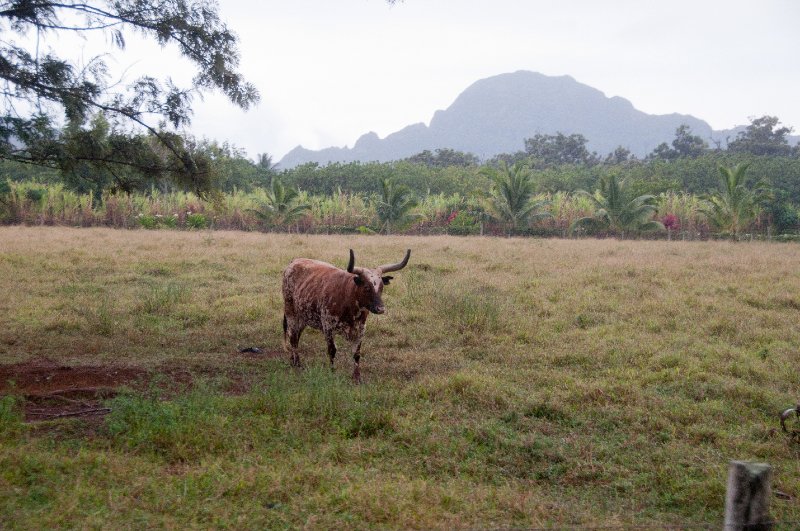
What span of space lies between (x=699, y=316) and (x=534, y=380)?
4204 millimetres

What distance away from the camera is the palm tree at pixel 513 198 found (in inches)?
1125

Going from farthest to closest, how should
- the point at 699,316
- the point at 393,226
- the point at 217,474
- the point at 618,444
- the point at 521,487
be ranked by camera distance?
the point at 393,226 < the point at 699,316 < the point at 618,444 < the point at 521,487 < the point at 217,474

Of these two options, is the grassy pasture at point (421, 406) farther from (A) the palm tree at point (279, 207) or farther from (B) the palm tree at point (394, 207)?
(B) the palm tree at point (394, 207)

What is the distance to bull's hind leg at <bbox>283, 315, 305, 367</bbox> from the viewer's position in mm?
8008

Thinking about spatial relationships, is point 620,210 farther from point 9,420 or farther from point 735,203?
point 9,420

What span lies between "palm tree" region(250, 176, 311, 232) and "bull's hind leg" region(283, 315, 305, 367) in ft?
70.8

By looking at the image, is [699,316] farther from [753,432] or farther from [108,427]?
[108,427]

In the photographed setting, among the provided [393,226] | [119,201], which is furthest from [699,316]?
[119,201]

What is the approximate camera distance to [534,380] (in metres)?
7.28

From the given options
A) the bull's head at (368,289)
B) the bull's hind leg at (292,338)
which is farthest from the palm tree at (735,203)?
the bull's head at (368,289)

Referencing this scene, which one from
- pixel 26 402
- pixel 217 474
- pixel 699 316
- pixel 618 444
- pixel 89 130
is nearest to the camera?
pixel 217 474

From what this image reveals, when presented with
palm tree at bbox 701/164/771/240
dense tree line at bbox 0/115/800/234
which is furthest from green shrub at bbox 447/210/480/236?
palm tree at bbox 701/164/771/240

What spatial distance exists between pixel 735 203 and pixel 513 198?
28.3 ft

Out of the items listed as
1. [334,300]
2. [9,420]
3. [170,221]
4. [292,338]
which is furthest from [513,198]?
[9,420]
